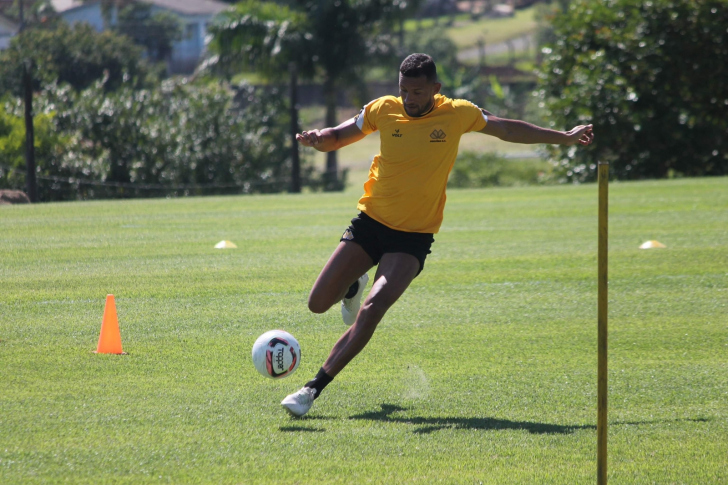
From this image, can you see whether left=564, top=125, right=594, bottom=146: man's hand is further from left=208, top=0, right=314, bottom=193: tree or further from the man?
left=208, top=0, right=314, bottom=193: tree

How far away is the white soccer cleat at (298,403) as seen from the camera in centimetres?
536

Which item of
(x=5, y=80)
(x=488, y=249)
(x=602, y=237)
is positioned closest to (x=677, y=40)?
(x=488, y=249)

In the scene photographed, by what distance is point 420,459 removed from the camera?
185 inches

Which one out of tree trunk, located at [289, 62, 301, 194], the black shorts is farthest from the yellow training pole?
tree trunk, located at [289, 62, 301, 194]

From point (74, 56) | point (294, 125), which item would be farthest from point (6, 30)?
point (294, 125)

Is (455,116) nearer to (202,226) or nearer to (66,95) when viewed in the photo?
(202,226)

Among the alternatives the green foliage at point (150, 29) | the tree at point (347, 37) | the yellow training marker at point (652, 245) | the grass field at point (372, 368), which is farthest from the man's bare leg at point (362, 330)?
the green foliage at point (150, 29)

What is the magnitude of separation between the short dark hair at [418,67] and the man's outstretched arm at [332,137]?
60 cm

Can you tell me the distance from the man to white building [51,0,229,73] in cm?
6213

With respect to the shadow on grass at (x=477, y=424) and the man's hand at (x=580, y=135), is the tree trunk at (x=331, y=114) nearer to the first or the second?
the man's hand at (x=580, y=135)

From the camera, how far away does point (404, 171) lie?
5.95m

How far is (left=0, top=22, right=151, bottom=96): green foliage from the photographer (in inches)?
1535

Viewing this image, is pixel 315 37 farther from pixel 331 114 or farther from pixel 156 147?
pixel 156 147

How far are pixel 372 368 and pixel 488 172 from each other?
3186 centimetres
